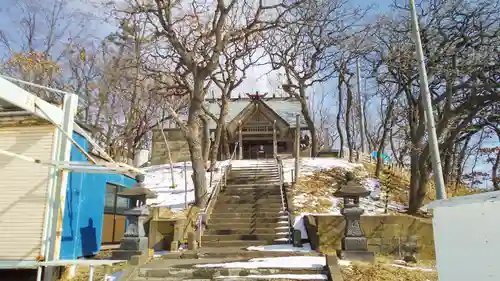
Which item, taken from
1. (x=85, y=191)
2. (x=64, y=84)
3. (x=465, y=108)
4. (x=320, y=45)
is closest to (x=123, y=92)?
(x=64, y=84)

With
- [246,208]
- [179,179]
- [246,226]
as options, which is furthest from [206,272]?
[179,179]

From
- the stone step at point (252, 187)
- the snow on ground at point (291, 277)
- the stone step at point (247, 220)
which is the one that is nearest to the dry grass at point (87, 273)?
the snow on ground at point (291, 277)

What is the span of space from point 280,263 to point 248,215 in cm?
581

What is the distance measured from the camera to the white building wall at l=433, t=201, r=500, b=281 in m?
2.53

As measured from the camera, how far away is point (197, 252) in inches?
425

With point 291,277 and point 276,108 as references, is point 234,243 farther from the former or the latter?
point 276,108

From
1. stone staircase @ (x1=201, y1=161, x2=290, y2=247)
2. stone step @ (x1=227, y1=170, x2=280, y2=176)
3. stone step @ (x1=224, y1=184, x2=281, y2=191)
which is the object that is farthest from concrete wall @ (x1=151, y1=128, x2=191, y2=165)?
stone step @ (x1=224, y1=184, x2=281, y2=191)

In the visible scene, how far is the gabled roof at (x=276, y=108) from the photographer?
32812 mm

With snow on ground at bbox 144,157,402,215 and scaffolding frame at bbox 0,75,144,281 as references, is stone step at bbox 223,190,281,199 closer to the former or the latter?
snow on ground at bbox 144,157,402,215

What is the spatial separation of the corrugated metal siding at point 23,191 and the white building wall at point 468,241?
783 cm

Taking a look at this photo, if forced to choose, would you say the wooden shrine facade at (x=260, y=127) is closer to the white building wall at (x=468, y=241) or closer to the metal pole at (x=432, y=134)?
the metal pole at (x=432, y=134)

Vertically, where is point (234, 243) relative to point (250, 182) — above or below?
below

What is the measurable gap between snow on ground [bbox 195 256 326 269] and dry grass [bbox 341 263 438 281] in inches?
26.6

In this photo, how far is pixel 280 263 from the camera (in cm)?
882
